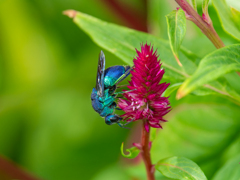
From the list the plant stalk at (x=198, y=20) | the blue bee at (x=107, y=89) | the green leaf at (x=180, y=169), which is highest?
the plant stalk at (x=198, y=20)

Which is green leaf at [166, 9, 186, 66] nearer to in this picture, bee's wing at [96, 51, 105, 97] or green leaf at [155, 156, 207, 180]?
green leaf at [155, 156, 207, 180]

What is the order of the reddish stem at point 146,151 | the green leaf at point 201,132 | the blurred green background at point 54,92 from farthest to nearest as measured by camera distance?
the blurred green background at point 54,92
the green leaf at point 201,132
the reddish stem at point 146,151

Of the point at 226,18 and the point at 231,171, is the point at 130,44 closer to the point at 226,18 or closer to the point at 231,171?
the point at 226,18

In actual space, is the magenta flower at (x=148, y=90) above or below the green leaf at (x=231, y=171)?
above

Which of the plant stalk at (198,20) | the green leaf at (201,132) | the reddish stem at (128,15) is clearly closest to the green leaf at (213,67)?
the plant stalk at (198,20)

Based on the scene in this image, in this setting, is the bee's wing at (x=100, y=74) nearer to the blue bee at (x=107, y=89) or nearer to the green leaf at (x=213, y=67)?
the blue bee at (x=107, y=89)

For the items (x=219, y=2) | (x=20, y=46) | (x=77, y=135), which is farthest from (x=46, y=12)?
(x=219, y=2)

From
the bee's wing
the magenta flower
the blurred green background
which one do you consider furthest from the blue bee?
the blurred green background
